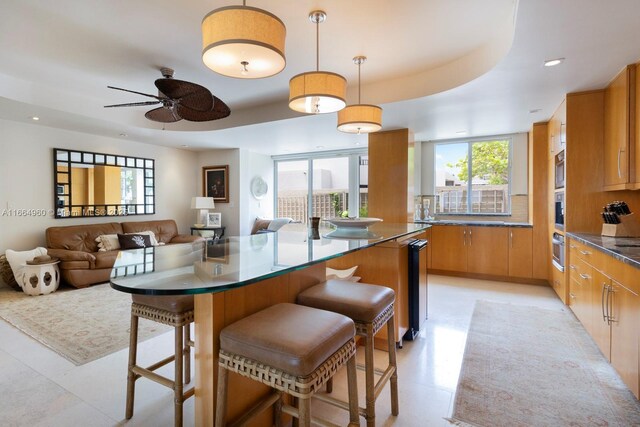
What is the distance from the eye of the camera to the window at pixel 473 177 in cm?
539

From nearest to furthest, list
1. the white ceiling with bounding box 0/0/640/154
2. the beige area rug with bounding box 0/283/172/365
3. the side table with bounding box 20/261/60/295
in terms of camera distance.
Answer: the white ceiling with bounding box 0/0/640/154, the beige area rug with bounding box 0/283/172/365, the side table with bounding box 20/261/60/295

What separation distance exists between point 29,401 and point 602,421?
3.30m

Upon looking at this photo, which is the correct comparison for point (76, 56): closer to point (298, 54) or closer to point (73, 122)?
point (73, 122)

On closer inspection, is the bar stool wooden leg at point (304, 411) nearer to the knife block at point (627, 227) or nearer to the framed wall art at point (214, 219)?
the knife block at point (627, 227)

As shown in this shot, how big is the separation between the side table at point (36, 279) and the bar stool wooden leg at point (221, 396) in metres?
4.23

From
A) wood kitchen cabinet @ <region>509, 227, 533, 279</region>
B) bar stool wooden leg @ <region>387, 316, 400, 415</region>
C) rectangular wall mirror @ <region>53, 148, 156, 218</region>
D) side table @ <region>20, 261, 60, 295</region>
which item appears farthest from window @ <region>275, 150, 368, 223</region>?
bar stool wooden leg @ <region>387, 316, 400, 415</region>

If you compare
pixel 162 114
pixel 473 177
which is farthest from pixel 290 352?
pixel 473 177

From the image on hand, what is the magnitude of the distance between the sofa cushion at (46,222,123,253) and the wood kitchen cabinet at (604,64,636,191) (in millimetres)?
6680

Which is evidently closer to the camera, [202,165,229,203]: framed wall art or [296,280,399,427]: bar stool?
[296,280,399,427]: bar stool

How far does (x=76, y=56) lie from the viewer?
3.09 meters

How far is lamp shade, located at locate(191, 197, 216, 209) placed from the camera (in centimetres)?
636

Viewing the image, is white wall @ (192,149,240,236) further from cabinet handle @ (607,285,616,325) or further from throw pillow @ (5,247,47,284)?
cabinet handle @ (607,285,616,325)

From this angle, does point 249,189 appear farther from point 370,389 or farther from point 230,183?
point 370,389

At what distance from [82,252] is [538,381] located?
5.35 meters
